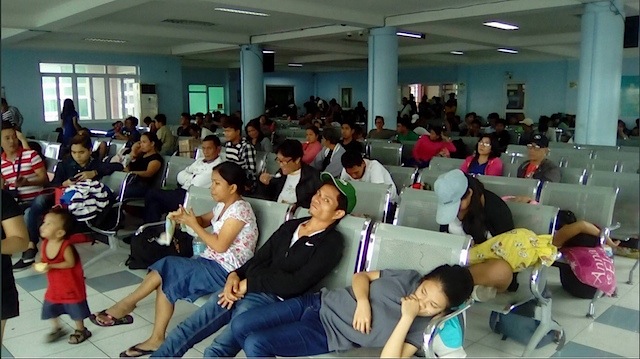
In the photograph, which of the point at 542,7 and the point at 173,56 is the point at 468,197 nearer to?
the point at 542,7

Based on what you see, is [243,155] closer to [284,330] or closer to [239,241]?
[239,241]

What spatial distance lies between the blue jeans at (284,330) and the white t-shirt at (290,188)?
168 cm

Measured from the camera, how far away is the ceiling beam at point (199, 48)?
43.9ft

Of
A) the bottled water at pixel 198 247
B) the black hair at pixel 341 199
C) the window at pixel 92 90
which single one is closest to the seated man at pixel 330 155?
the bottled water at pixel 198 247

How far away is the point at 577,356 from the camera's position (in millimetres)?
2910

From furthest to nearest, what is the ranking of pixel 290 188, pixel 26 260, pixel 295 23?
pixel 295 23 < pixel 26 260 < pixel 290 188

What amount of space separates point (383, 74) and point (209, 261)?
7369 millimetres

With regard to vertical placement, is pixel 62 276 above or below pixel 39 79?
below

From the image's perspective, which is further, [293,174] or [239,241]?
[293,174]

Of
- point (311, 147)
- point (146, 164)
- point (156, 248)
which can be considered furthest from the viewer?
point (311, 147)

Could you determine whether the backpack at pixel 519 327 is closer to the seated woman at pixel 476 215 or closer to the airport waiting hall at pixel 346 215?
the airport waiting hall at pixel 346 215

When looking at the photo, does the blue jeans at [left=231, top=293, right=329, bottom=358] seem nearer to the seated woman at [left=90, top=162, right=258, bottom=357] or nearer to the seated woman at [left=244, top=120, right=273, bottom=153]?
the seated woman at [left=90, top=162, right=258, bottom=357]

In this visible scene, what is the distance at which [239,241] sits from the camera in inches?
118

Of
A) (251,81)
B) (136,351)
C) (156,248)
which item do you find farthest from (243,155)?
(251,81)
